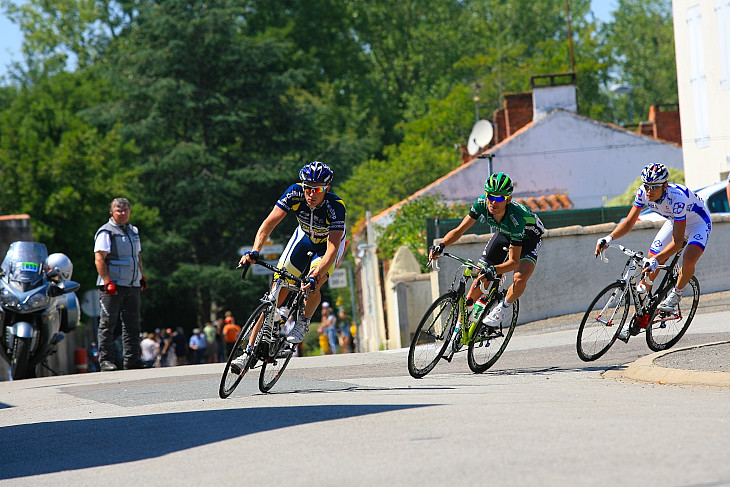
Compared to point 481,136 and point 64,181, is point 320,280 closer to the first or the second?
point 481,136

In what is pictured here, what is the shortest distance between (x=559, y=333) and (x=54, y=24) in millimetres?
57779

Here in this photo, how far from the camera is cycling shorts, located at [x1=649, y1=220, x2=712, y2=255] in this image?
11594mm

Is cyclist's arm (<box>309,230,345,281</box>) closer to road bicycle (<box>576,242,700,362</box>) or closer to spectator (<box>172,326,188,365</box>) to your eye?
road bicycle (<box>576,242,700,362</box>)

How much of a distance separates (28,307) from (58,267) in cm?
102

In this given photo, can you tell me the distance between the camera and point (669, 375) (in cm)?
949

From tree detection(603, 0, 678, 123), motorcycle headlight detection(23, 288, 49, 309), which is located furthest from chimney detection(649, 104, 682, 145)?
motorcycle headlight detection(23, 288, 49, 309)

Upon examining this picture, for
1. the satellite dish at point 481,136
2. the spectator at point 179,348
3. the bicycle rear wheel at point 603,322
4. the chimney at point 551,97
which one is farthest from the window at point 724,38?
the spectator at point 179,348

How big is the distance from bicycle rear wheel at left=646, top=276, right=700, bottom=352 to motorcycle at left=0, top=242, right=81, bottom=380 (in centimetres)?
688

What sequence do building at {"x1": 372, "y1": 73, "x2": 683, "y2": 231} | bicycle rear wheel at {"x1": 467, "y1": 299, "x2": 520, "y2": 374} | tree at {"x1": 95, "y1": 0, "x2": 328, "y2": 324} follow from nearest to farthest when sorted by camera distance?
bicycle rear wheel at {"x1": 467, "y1": 299, "x2": 520, "y2": 374}, building at {"x1": 372, "y1": 73, "x2": 683, "y2": 231}, tree at {"x1": 95, "y1": 0, "x2": 328, "y2": 324}

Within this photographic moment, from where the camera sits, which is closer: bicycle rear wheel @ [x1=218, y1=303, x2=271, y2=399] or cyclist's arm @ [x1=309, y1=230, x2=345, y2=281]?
bicycle rear wheel @ [x1=218, y1=303, x2=271, y2=399]

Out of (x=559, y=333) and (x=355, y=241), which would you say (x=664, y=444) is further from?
(x=355, y=241)

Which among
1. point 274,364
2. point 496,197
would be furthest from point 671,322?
point 274,364

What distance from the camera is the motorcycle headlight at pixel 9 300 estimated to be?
13.5 meters

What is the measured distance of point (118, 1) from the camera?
61.4 m
